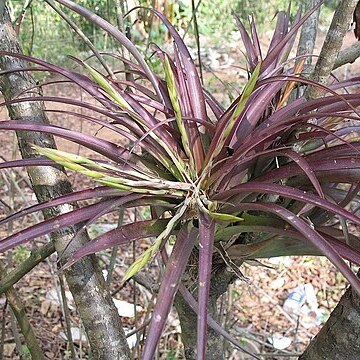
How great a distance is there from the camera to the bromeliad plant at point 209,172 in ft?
1.84

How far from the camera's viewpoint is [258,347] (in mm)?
1885

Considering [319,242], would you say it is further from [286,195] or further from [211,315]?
[211,315]

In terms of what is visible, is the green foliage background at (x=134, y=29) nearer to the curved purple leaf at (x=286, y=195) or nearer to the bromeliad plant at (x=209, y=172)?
the bromeliad plant at (x=209, y=172)

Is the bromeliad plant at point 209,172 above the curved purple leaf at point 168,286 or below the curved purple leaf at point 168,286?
above

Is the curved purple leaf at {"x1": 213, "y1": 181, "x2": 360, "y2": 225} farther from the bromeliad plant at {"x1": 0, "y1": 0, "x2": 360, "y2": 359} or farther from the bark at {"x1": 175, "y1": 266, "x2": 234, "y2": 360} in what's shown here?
the bark at {"x1": 175, "y1": 266, "x2": 234, "y2": 360}

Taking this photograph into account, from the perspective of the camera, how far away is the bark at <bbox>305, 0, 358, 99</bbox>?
65 centimetres

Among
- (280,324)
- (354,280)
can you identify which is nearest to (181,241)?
(354,280)

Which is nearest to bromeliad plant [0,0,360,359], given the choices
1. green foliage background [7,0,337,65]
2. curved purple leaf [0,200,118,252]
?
curved purple leaf [0,200,118,252]

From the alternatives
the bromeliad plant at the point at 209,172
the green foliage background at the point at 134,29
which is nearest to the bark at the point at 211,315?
the bromeliad plant at the point at 209,172

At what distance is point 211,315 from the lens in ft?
2.55

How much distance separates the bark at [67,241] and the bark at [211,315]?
0.10 meters

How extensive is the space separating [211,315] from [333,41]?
1.33 feet

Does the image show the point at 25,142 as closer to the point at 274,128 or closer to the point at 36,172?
the point at 36,172

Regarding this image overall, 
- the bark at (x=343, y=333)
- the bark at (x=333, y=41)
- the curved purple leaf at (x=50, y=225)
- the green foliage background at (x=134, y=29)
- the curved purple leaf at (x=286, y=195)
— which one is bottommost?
the bark at (x=343, y=333)
